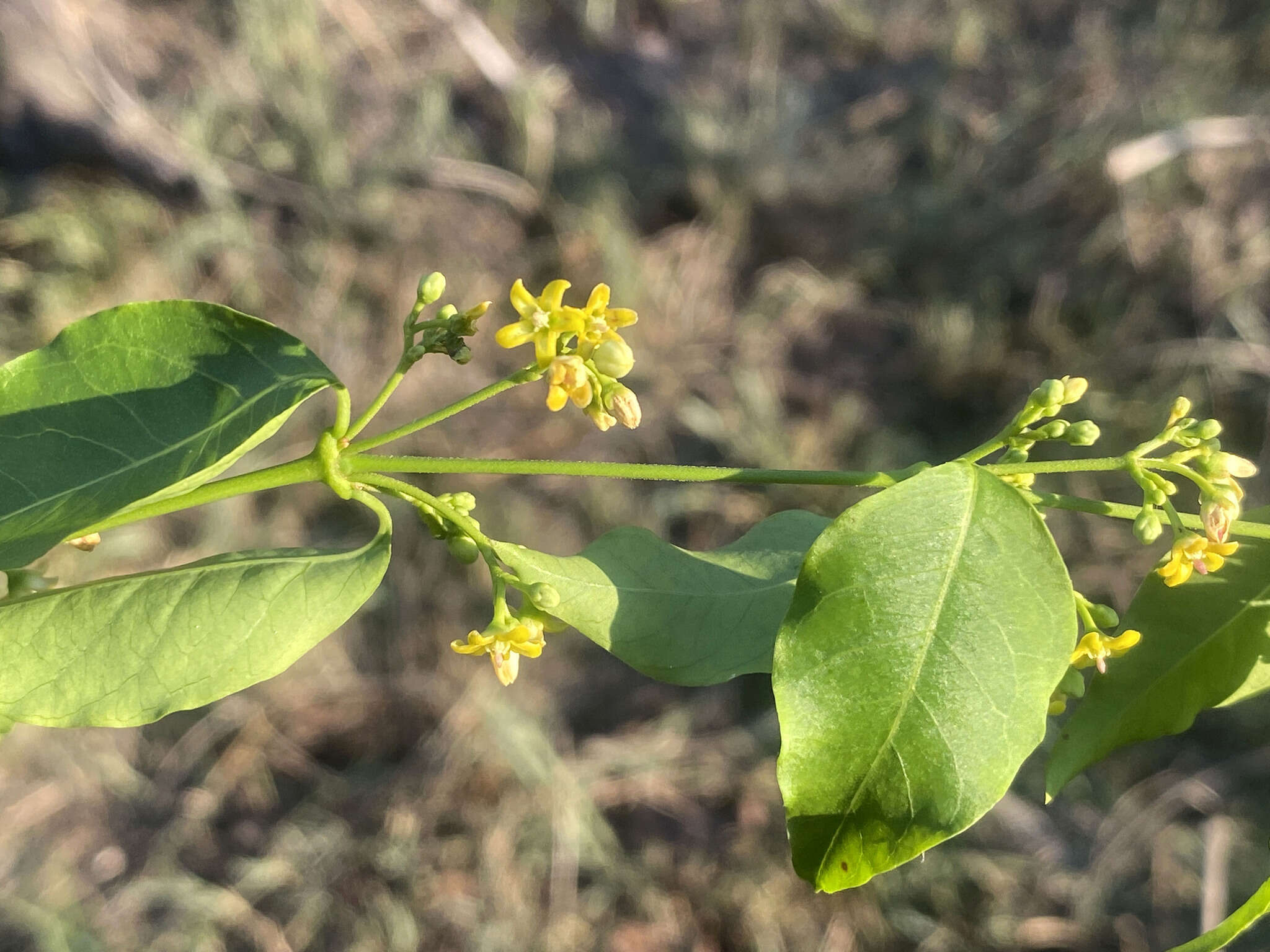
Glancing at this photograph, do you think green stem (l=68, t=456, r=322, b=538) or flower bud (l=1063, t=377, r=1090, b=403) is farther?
flower bud (l=1063, t=377, r=1090, b=403)

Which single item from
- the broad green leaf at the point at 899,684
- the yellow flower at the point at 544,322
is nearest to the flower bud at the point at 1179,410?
the broad green leaf at the point at 899,684

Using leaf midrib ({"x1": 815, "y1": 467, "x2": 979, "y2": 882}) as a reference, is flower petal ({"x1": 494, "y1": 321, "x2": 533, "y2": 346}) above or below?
above

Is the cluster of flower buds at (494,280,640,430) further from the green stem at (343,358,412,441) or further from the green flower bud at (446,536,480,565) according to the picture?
the green flower bud at (446,536,480,565)

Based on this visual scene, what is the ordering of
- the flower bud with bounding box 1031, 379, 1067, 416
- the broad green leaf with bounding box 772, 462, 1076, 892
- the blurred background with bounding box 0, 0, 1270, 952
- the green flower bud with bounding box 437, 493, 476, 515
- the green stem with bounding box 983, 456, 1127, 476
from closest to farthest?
the broad green leaf with bounding box 772, 462, 1076, 892 → the green stem with bounding box 983, 456, 1127, 476 → the flower bud with bounding box 1031, 379, 1067, 416 → the green flower bud with bounding box 437, 493, 476, 515 → the blurred background with bounding box 0, 0, 1270, 952

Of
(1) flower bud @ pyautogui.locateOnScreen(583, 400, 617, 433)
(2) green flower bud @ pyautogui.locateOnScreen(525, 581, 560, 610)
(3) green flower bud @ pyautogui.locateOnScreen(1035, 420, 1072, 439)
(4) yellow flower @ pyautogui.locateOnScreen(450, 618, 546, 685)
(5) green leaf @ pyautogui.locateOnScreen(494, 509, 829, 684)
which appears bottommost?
(4) yellow flower @ pyautogui.locateOnScreen(450, 618, 546, 685)

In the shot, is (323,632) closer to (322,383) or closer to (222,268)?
(322,383)

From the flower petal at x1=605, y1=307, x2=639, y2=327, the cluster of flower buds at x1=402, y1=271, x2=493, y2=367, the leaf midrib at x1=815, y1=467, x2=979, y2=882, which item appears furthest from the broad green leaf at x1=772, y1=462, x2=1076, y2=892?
the cluster of flower buds at x1=402, y1=271, x2=493, y2=367

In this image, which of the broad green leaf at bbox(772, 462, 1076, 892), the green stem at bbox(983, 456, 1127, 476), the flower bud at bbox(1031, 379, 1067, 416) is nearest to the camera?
the broad green leaf at bbox(772, 462, 1076, 892)
